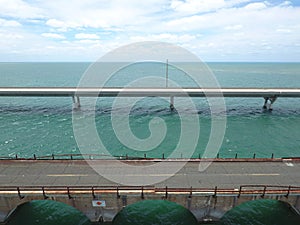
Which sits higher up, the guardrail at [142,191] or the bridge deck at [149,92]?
the bridge deck at [149,92]

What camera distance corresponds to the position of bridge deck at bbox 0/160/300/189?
83.0 ft

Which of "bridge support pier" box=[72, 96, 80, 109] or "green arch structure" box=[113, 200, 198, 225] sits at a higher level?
"bridge support pier" box=[72, 96, 80, 109]

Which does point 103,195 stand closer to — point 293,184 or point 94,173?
point 94,173

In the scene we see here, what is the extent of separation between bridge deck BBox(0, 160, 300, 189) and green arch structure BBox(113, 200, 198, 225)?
17.3 ft

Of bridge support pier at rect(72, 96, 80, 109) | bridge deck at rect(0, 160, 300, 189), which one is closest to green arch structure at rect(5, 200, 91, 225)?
bridge deck at rect(0, 160, 300, 189)

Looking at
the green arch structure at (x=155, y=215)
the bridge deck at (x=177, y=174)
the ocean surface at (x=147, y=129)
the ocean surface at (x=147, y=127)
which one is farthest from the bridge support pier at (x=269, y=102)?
the green arch structure at (x=155, y=215)

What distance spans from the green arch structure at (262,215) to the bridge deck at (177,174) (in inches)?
200

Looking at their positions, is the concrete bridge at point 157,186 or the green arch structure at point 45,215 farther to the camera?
the green arch structure at point 45,215

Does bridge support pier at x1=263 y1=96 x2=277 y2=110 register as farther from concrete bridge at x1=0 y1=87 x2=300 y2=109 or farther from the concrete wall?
the concrete wall

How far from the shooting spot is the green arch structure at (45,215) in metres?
26.2

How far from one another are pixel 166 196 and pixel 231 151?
88.5 feet

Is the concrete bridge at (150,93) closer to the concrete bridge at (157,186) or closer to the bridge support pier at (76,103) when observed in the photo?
the bridge support pier at (76,103)

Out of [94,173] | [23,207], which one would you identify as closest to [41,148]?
[23,207]

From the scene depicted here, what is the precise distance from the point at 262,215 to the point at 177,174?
12.6 metres
